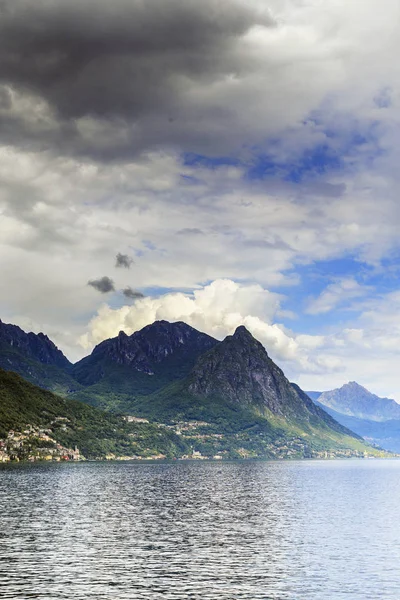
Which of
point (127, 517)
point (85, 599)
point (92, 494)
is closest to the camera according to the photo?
point (85, 599)

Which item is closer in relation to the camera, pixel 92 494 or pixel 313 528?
pixel 313 528

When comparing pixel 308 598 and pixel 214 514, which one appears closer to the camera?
pixel 308 598

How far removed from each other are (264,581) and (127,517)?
69.2 metres

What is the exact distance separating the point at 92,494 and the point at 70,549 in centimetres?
10386

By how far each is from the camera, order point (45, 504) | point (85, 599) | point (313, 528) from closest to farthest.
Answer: point (85, 599) < point (313, 528) < point (45, 504)

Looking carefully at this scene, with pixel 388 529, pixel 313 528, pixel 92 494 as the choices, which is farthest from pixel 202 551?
pixel 92 494

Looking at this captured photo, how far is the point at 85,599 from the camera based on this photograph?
68375 millimetres

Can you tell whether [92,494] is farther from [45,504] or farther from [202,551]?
[202,551]

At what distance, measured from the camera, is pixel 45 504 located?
165125 mm

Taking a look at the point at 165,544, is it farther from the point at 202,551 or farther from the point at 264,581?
the point at 264,581

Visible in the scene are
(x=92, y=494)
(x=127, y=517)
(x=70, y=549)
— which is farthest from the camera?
(x=92, y=494)

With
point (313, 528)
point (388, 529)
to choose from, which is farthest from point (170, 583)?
point (388, 529)

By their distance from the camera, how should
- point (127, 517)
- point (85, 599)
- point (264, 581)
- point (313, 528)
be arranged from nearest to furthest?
1. point (85, 599)
2. point (264, 581)
3. point (313, 528)
4. point (127, 517)

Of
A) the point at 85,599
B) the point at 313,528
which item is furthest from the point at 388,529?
the point at 85,599
